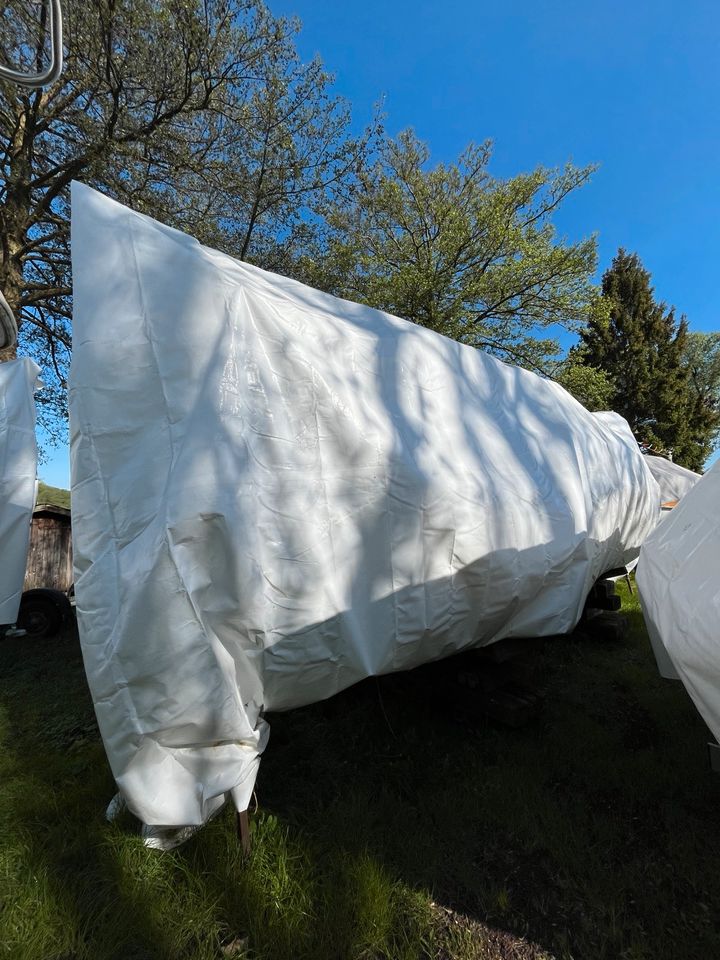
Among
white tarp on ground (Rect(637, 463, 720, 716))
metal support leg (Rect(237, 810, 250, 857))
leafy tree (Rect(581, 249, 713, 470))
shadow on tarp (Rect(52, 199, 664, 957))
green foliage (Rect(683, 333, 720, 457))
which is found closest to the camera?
white tarp on ground (Rect(637, 463, 720, 716))

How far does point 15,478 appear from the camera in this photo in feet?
16.5

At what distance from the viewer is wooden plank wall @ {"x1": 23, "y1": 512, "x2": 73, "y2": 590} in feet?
23.9

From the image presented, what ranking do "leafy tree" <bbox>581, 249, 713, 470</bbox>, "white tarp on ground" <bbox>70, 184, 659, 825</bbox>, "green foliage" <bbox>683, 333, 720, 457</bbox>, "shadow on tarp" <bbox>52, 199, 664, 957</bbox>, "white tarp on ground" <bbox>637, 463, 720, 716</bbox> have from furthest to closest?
"green foliage" <bbox>683, 333, 720, 457</bbox> < "leafy tree" <bbox>581, 249, 713, 470</bbox> < "shadow on tarp" <bbox>52, 199, 664, 957</bbox> < "white tarp on ground" <bbox>70, 184, 659, 825</bbox> < "white tarp on ground" <bbox>637, 463, 720, 716</bbox>

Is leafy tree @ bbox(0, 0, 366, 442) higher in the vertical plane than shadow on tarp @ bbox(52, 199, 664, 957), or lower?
higher

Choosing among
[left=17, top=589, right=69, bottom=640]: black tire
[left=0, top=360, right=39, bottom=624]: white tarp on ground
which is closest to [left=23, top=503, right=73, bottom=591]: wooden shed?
[left=17, top=589, right=69, bottom=640]: black tire

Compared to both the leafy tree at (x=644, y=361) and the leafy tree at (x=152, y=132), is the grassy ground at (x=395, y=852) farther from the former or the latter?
the leafy tree at (x=644, y=361)

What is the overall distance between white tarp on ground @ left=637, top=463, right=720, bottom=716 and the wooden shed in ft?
26.2

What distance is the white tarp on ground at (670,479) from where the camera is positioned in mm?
13805

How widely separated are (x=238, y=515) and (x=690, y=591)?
1.84m

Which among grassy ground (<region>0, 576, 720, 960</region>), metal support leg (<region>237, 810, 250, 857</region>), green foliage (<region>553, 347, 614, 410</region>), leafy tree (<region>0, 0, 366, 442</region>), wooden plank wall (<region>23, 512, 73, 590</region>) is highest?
leafy tree (<region>0, 0, 366, 442</region>)

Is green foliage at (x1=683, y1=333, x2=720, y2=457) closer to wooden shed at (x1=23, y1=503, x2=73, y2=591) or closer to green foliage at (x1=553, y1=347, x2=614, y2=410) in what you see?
green foliage at (x1=553, y1=347, x2=614, y2=410)

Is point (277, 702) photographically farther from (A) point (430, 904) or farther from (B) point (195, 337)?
(B) point (195, 337)

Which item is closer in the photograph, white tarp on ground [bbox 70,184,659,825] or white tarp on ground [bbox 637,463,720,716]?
white tarp on ground [bbox 637,463,720,716]

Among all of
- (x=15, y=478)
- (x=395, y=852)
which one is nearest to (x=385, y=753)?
(x=395, y=852)
